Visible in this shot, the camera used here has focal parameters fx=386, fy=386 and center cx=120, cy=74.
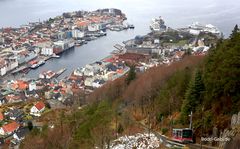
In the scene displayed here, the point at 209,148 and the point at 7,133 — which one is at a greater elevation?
the point at 209,148

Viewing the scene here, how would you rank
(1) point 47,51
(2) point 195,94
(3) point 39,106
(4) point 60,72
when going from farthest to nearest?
(1) point 47,51, (4) point 60,72, (3) point 39,106, (2) point 195,94

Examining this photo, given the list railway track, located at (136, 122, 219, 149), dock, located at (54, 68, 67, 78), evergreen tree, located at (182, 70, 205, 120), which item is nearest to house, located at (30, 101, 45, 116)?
dock, located at (54, 68, 67, 78)

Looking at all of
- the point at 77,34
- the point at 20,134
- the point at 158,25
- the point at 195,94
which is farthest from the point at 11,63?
the point at 195,94

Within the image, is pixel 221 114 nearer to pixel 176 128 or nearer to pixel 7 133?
pixel 176 128

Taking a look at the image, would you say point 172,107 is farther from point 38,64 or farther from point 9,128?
point 38,64

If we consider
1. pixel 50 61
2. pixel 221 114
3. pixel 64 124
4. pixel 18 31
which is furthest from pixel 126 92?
pixel 18 31

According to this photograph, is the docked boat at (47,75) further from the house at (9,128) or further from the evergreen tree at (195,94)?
the evergreen tree at (195,94)
